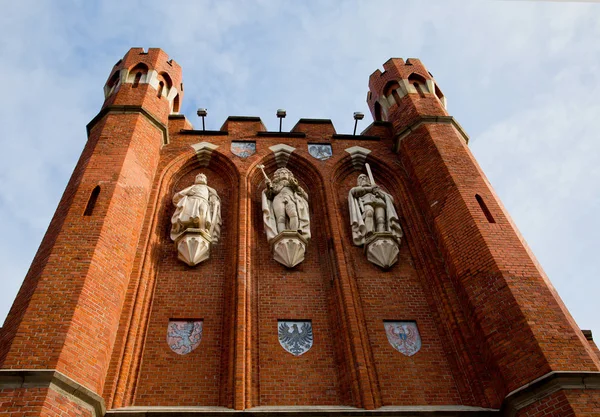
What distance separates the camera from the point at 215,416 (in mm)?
7996

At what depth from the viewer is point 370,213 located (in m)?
12.1

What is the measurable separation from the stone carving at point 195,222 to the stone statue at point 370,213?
268 cm

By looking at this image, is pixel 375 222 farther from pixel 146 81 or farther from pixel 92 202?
pixel 146 81

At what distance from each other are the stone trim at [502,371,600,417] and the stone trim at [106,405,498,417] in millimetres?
469

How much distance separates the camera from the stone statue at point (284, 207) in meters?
11.7

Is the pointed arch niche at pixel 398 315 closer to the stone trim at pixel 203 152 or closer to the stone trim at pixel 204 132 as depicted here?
the stone trim at pixel 203 152

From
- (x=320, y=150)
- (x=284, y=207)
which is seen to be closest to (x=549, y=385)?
(x=284, y=207)

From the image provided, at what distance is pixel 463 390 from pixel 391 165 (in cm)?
619

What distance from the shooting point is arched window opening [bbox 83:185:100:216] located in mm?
10370

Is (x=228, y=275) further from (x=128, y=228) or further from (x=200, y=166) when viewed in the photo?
(x=200, y=166)

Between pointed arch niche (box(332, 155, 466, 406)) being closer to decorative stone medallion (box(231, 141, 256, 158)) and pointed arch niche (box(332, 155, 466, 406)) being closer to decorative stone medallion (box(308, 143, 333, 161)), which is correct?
decorative stone medallion (box(308, 143, 333, 161))

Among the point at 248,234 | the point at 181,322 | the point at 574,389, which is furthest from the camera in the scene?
the point at 248,234

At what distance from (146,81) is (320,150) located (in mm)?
4529

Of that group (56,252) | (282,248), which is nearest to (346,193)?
(282,248)
